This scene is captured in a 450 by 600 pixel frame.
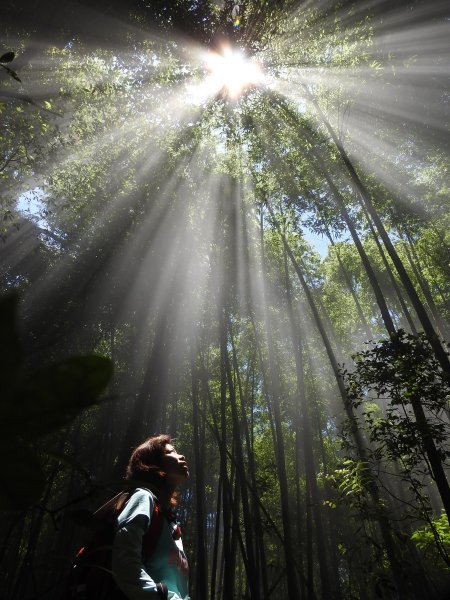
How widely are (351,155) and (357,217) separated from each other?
4.02 ft

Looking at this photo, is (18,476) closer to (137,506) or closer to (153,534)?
(137,506)

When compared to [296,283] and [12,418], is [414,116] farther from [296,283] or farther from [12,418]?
[12,418]

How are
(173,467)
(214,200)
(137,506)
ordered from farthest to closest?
(214,200) → (173,467) → (137,506)

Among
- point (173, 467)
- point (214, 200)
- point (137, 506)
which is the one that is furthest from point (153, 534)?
point (214, 200)

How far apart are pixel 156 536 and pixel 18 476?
1.31 m

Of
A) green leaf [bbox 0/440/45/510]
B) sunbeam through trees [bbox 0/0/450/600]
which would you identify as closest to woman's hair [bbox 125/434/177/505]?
sunbeam through trees [bbox 0/0/450/600]

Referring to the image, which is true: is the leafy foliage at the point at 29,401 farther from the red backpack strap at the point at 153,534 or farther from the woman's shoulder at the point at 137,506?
the red backpack strap at the point at 153,534

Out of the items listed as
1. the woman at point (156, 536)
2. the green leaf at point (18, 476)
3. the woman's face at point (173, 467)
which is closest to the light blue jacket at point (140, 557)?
the woman at point (156, 536)

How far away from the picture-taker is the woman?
3.48 feet

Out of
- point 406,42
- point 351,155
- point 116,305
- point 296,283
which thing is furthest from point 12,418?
point 296,283

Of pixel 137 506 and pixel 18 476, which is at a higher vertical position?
pixel 137 506

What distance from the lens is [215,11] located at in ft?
14.1

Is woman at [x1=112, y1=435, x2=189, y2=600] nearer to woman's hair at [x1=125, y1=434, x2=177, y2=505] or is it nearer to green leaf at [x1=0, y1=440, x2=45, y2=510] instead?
woman's hair at [x1=125, y1=434, x2=177, y2=505]

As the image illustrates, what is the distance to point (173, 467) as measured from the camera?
5.48 ft
